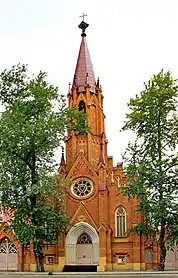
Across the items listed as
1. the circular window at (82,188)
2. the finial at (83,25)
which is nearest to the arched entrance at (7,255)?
the circular window at (82,188)

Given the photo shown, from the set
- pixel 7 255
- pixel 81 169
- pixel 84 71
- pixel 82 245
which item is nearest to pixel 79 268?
pixel 82 245

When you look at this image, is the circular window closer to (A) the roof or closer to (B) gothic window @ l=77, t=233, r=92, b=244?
(B) gothic window @ l=77, t=233, r=92, b=244

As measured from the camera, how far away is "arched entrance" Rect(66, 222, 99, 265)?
41.8m

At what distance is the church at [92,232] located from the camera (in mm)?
40750

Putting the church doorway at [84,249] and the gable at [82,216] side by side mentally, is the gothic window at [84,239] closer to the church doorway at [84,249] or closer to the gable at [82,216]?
the church doorway at [84,249]

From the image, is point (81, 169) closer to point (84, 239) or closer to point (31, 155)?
point (84, 239)

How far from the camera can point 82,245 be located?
140ft

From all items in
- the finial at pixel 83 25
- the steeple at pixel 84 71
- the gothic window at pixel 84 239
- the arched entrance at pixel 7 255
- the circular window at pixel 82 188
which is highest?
the finial at pixel 83 25

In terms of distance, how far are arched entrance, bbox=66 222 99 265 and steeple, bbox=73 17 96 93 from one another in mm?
14167

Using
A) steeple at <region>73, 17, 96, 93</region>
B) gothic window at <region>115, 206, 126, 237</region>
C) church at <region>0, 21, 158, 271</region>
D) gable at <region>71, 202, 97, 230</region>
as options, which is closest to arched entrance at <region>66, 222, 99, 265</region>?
church at <region>0, 21, 158, 271</region>

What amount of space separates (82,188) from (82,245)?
5.08 meters

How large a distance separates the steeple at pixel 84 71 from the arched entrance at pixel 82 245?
14.2 metres

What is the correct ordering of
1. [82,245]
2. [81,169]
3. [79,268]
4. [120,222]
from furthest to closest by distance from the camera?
[81,169], [82,245], [120,222], [79,268]

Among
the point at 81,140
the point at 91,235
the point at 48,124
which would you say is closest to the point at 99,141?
the point at 81,140
